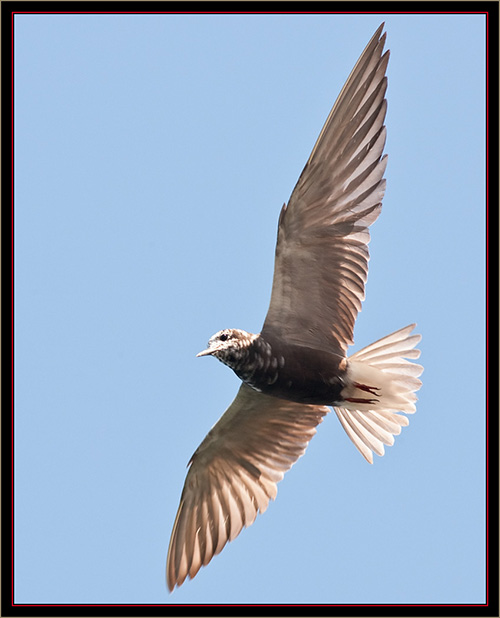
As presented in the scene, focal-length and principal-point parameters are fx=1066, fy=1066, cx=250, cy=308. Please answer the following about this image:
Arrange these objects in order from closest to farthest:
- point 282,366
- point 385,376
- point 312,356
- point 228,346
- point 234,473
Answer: point 228,346 < point 282,366 < point 312,356 < point 385,376 < point 234,473

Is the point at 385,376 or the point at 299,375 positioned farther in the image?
the point at 385,376

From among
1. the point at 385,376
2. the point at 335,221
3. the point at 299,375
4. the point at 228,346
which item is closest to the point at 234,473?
the point at 299,375

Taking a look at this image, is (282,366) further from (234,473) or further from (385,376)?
(234,473)

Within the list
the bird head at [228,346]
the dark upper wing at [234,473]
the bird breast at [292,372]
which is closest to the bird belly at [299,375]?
the bird breast at [292,372]

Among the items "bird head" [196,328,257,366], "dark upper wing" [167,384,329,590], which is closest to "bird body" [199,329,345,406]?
"bird head" [196,328,257,366]

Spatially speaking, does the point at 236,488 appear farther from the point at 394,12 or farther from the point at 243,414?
the point at 394,12

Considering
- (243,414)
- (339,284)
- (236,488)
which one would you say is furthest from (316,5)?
(236,488)

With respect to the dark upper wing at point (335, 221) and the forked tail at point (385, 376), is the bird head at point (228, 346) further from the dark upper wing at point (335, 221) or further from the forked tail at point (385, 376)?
the forked tail at point (385, 376)

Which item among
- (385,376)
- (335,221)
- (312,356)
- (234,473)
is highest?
(335,221)
